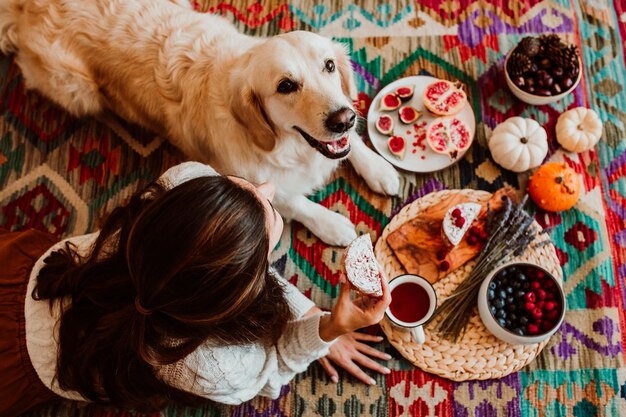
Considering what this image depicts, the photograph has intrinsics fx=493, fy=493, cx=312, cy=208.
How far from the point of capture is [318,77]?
5.22ft

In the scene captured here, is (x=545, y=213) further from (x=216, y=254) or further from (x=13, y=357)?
(x=13, y=357)

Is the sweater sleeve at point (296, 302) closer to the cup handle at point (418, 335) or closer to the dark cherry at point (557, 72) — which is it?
the cup handle at point (418, 335)

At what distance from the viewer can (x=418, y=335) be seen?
1868 mm

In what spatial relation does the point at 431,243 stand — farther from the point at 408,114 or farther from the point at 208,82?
the point at 208,82

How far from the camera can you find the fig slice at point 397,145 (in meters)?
2.20

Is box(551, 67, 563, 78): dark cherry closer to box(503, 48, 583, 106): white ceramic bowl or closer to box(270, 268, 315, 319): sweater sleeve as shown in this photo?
box(503, 48, 583, 106): white ceramic bowl

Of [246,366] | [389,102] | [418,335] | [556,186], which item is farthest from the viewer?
[389,102]

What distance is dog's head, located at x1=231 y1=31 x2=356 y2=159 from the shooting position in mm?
1545

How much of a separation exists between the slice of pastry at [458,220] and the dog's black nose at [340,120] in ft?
2.07

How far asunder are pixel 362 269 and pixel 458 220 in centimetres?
55

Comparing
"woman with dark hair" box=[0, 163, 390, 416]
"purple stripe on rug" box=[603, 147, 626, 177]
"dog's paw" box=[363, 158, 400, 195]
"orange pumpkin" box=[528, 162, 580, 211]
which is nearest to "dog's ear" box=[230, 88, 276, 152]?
"woman with dark hair" box=[0, 163, 390, 416]

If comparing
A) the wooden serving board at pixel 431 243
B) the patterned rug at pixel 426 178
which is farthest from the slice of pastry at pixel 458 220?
the patterned rug at pixel 426 178

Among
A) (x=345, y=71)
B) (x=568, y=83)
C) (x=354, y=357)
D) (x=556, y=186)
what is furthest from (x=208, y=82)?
(x=568, y=83)

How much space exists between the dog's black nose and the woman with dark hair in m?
0.33
